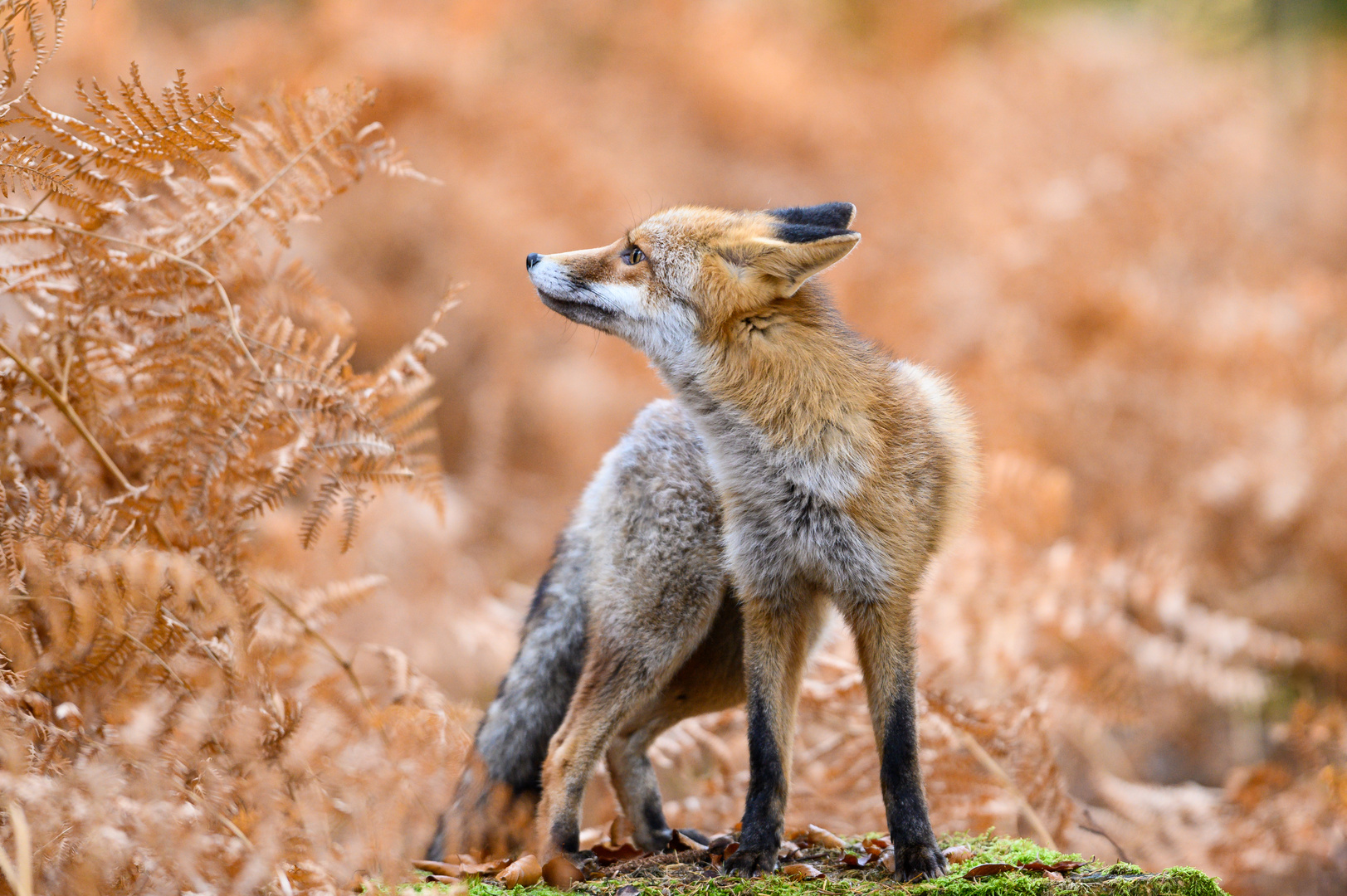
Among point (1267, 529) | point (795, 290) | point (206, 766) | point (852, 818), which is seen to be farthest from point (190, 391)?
point (1267, 529)

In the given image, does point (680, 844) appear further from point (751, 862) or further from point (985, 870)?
point (985, 870)

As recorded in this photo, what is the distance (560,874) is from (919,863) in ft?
3.81

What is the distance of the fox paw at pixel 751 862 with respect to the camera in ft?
10.4

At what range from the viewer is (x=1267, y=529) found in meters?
8.39

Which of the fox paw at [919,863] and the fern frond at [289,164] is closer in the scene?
the fox paw at [919,863]

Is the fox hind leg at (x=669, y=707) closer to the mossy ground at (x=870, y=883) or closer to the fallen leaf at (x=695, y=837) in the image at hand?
the fallen leaf at (x=695, y=837)

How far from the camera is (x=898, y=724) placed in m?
3.24

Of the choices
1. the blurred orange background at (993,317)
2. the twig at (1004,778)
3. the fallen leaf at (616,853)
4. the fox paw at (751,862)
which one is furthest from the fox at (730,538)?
the blurred orange background at (993,317)

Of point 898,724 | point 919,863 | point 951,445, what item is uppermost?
point 951,445

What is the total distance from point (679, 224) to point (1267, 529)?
22.8ft

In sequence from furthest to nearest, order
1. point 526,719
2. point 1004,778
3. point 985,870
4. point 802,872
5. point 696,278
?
1. point 1004,778
2. point 526,719
3. point 696,278
4. point 802,872
5. point 985,870

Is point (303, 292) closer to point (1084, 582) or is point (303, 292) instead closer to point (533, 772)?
point (533, 772)

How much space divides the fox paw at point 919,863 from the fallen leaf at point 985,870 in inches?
3.6

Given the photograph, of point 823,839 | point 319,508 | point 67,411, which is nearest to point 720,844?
point 823,839
